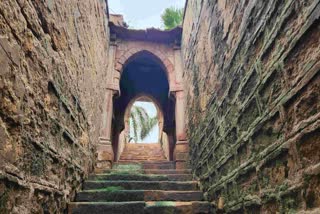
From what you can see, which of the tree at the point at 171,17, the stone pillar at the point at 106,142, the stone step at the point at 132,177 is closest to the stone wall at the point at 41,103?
the stone step at the point at 132,177

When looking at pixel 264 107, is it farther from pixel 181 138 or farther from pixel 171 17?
pixel 171 17

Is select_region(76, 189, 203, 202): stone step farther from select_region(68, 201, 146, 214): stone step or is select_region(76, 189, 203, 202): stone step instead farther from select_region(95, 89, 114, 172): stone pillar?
select_region(95, 89, 114, 172): stone pillar

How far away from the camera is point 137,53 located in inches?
269

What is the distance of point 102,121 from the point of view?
5.86 m

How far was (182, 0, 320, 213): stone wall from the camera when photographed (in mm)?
1239

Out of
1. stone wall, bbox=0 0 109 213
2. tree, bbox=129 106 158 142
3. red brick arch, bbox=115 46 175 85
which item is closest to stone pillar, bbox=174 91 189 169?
red brick arch, bbox=115 46 175 85

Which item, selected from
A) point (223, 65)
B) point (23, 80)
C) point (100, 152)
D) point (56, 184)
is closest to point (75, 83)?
point (56, 184)

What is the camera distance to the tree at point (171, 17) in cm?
842

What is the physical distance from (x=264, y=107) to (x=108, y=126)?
15.2 ft

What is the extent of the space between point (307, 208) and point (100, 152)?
4.80 meters

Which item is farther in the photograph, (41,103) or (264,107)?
(41,103)

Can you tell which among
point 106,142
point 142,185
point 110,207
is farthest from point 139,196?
point 106,142

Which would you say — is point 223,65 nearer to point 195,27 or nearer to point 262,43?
point 262,43

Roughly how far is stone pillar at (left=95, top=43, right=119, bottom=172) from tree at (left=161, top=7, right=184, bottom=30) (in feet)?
8.49
